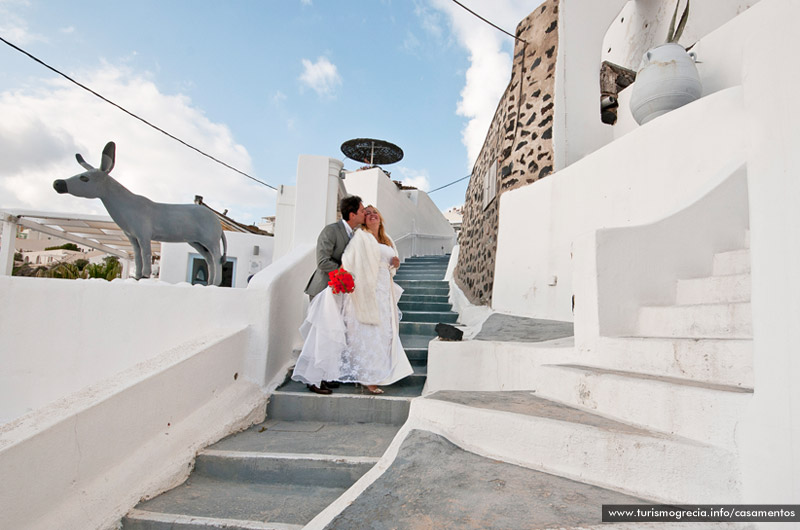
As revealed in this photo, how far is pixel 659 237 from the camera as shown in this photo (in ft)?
8.25

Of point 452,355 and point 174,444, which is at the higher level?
point 452,355

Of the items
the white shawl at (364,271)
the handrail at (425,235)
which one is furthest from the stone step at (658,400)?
the handrail at (425,235)

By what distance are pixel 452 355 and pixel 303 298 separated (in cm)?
168

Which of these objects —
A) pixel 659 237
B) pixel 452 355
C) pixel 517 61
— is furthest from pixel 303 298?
pixel 517 61

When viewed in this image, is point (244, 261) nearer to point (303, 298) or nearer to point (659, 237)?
point (303, 298)

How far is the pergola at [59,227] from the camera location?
8.59m

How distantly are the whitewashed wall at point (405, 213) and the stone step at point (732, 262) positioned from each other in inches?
263

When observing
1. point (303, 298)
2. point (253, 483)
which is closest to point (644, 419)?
point (253, 483)

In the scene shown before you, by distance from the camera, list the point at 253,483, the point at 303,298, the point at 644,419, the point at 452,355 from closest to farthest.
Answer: the point at 644,419
the point at 253,483
the point at 452,355
the point at 303,298

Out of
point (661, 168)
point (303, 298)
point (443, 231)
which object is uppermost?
point (443, 231)

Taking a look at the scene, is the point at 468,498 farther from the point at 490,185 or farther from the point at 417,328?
the point at 490,185

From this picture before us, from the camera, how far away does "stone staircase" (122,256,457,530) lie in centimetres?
184

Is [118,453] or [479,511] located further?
[118,453]

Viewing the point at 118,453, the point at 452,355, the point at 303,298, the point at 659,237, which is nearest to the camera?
the point at 118,453
